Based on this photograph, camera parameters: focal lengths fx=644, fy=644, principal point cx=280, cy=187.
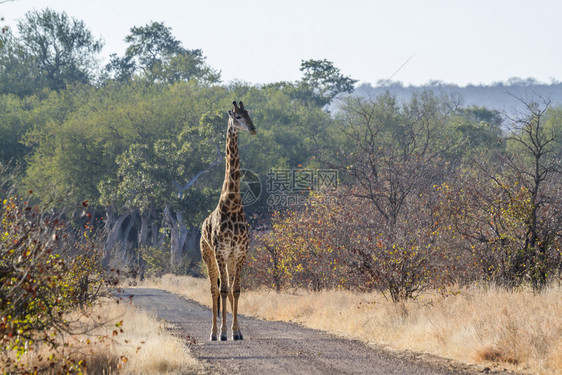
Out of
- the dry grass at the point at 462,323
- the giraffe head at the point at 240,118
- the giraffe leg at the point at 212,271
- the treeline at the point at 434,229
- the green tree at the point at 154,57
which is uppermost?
the green tree at the point at 154,57

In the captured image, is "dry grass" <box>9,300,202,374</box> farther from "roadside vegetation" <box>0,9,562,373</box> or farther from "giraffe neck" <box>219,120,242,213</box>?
"giraffe neck" <box>219,120,242,213</box>

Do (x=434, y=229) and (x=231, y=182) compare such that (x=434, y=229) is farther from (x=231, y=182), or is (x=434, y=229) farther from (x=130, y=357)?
(x=130, y=357)

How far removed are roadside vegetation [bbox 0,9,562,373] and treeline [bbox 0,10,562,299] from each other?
11 centimetres

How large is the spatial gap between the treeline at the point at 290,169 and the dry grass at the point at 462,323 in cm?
106

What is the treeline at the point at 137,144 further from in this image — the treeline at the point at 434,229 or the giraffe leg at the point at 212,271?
the giraffe leg at the point at 212,271

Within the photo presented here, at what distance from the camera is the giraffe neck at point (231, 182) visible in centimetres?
1407

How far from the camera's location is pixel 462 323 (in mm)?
12516

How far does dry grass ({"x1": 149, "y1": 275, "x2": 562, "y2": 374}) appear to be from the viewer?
1062 cm

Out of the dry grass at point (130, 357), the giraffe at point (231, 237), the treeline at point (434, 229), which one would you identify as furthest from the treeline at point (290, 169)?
the giraffe at point (231, 237)

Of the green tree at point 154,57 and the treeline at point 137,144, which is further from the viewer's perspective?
the green tree at point 154,57

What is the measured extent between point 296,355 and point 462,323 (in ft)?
10.8

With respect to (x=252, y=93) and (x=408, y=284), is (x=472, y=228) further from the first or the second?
(x=252, y=93)

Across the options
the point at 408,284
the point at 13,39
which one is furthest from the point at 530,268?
the point at 13,39

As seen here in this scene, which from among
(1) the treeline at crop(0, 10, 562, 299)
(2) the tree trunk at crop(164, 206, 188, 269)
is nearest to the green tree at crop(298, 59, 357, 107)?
(1) the treeline at crop(0, 10, 562, 299)
